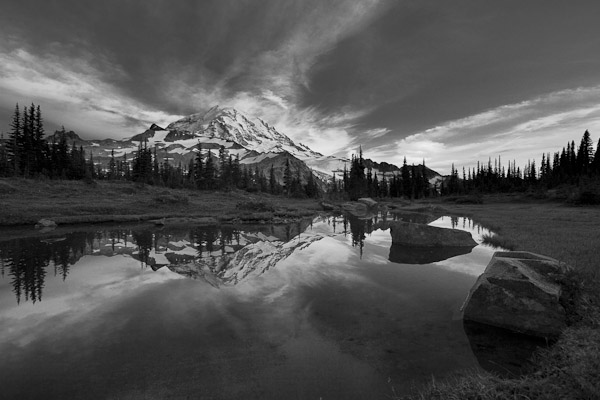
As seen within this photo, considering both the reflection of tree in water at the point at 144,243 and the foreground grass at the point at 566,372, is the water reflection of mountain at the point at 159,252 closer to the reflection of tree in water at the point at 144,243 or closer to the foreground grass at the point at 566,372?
the reflection of tree in water at the point at 144,243

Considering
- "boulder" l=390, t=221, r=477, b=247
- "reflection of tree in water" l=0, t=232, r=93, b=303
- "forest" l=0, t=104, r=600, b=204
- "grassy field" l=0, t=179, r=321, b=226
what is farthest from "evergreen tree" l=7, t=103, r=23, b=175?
"boulder" l=390, t=221, r=477, b=247

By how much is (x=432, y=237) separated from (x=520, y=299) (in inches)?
448

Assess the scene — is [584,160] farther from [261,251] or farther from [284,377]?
[284,377]

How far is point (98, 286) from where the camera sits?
35.9 feet

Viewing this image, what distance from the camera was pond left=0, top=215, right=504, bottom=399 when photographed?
533 centimetres

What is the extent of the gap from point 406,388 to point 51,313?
9.39m

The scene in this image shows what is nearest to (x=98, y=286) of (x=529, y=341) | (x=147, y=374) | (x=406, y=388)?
(x=147, y=374)

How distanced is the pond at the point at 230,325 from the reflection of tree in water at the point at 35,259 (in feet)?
0.31

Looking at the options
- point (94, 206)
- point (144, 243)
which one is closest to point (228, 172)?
point (94, 206)

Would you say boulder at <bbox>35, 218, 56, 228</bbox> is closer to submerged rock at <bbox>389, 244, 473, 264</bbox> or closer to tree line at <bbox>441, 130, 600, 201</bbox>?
submerged rock at <bbox>389, 244, 473, 264</bbox>

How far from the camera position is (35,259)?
1466 cm

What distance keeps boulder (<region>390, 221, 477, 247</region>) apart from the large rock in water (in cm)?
981

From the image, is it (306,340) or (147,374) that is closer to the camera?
(147,374)

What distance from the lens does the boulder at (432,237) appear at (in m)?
18.1
